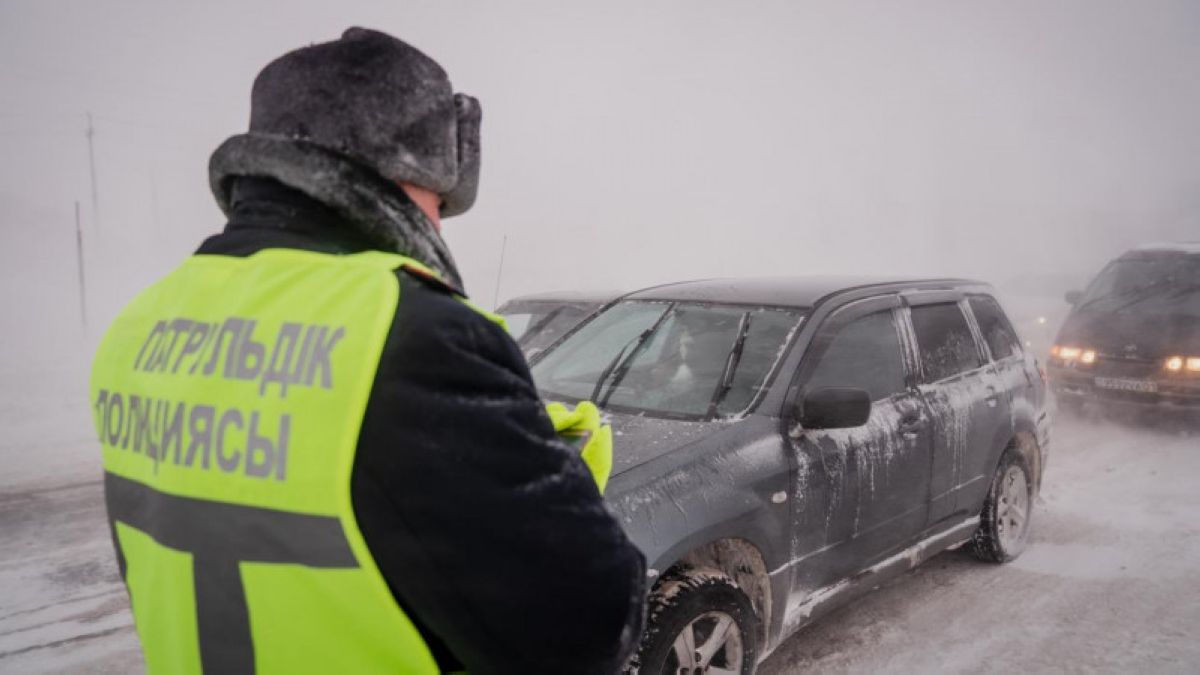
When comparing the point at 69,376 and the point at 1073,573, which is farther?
the point at 69,376

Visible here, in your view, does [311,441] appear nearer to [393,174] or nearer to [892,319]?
[393,174]

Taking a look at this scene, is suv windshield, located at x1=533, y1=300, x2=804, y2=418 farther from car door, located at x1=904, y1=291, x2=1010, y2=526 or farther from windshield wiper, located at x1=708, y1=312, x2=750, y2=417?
car door, located at x1=904, y1=291, x2=1010, y2=526

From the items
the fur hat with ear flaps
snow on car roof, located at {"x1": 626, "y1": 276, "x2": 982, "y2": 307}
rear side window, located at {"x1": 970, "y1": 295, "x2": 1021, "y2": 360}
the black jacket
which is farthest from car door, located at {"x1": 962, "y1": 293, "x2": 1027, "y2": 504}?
the fur hat with ear flaps

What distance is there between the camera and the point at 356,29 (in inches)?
51.4

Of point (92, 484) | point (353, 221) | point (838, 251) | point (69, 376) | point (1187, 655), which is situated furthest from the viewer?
point (838, 251)

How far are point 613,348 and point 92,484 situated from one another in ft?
16.8

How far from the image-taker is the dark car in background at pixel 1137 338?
827cm

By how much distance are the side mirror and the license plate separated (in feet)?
22.7

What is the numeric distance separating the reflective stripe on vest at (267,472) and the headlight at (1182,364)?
9.54 m

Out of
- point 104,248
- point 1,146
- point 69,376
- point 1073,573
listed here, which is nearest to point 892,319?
point 1073,573

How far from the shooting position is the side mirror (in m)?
3.30

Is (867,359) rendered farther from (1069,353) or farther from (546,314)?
(1069,353)

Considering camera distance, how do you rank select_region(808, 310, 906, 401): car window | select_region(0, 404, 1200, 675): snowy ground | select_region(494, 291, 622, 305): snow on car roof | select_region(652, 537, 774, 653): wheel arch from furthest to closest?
select_region(494, 291, 622, 305): snow on car roof
select_region(808, 310, 906, 401): car window
select_region(0, 404, 1200, 675): snowy ground
select_region(652, 537, 774, 653): wheel arch

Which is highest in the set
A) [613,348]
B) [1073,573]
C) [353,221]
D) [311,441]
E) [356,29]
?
[356,29]
